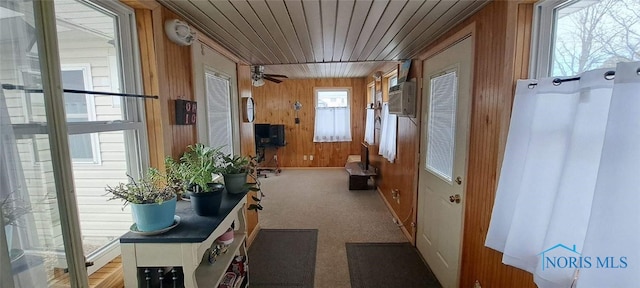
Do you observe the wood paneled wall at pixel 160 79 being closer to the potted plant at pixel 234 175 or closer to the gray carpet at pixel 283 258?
the potted plant at pixel 234 175

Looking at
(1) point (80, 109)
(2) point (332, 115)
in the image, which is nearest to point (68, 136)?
(1) point (80, 109)

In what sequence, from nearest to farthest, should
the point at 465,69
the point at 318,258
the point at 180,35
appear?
the point at 180,35, the point at 465,69, the point at 318,258

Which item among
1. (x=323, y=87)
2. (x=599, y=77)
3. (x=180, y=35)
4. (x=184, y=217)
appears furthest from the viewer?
(x=323, y=87)

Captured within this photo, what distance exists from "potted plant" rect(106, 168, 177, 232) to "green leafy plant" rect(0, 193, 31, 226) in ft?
1.00

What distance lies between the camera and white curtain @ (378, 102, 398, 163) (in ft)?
11.8

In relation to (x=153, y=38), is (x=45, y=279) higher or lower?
lower

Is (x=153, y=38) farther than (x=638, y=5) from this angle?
Yes

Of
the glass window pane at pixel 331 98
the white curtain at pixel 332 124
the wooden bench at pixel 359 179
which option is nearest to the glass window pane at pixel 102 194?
the wooden bench at pixel 359 179

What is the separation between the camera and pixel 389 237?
303 centimetres

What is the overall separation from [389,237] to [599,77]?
2559mm

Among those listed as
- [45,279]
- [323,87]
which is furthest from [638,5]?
[323,87]

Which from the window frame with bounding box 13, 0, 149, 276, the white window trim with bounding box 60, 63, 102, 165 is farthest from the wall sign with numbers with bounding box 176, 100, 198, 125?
the white window trim with bounding box 60, 63, 102, 165

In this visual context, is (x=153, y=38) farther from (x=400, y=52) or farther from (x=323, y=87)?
(x=323, y=87)

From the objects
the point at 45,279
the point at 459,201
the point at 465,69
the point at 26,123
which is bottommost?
the point at 459,201
